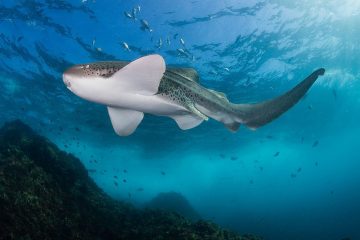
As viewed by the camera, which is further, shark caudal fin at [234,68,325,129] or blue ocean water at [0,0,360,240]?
blue ocean water at [0,0,360,240]

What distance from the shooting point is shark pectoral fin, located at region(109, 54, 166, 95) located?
3916 mm

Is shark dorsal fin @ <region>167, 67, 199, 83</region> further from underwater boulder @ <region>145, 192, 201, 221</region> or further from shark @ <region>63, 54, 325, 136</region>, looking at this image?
underwater boulder @ <region>145, 192, 201, 221</region>

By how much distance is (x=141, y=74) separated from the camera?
4.04 m

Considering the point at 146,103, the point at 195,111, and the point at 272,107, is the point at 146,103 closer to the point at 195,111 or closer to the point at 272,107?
the point at 195,111

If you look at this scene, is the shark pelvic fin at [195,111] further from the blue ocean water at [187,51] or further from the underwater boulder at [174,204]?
the underwater boulder at [174,204]

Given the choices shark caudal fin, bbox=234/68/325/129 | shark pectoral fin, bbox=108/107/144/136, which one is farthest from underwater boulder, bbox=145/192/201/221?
shark caudal fin, bbox=234/68/325/129

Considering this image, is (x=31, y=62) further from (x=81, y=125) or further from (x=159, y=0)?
(x=81, y=125)

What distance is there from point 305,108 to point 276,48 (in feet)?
56.2

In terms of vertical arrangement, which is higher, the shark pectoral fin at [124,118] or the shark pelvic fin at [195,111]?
the shark pelvic fin at [195,111]

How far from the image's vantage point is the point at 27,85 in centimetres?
2509

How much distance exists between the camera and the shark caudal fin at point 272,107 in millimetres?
4301

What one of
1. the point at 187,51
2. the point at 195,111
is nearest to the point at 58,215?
the point at 195,111

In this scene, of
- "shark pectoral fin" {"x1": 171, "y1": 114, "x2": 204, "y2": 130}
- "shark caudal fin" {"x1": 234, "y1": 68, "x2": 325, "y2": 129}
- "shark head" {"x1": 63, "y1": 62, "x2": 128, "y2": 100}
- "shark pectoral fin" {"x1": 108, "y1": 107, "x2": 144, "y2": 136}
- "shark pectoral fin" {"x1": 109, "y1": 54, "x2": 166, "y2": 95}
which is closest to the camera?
"shark pectoral fin" {"x1": 109, "y1": 54, "x2": 166, "y2": 95}

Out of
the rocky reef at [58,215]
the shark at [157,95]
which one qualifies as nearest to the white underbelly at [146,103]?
the shark at [157,95]
